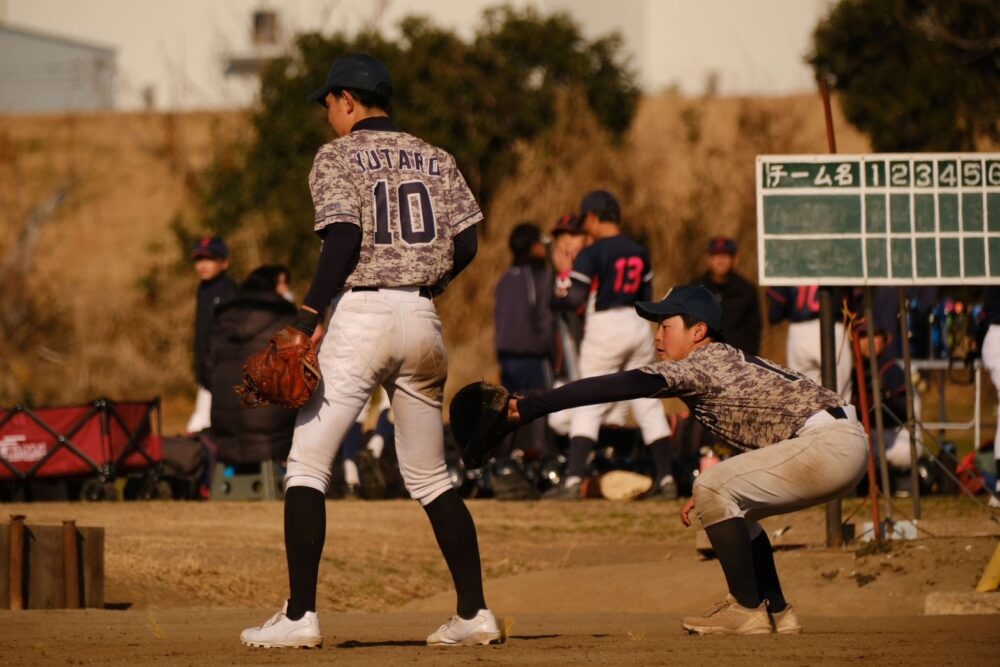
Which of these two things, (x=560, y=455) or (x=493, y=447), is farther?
(x=560, y=455)

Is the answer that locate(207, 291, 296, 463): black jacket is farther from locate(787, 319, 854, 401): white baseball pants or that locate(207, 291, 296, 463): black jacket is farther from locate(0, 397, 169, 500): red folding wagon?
locate(787, 319, 854, 401): white baseball pants

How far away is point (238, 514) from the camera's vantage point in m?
13.1

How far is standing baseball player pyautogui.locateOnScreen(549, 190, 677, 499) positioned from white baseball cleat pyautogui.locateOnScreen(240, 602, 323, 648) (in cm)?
714

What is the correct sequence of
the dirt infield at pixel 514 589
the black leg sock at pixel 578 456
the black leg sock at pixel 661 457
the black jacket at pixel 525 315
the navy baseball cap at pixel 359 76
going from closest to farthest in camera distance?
the dirt infield at pixel 514 589 < the navy baseball cap at pixel 359 76 < the black leg sock at pixel 661 457 < the black leg sock at pixel 578 456 < the black jacket at pixel 525 315

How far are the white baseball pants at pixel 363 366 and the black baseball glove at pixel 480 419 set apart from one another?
16 cm

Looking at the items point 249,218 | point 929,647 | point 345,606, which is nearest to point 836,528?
point 345,606

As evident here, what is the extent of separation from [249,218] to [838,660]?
2377 cm

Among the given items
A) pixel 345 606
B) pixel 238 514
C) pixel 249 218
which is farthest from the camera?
pixel 249 218

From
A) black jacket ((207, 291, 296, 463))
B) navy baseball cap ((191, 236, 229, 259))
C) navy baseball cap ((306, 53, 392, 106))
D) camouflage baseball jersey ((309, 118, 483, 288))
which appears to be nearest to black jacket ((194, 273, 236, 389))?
navy baseball cap ((191, 236, 229, 259))

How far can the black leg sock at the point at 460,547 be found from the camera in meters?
6.97

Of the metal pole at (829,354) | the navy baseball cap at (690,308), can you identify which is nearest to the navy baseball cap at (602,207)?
the metal pole at (829,354)

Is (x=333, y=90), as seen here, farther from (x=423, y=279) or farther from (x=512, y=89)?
(x=512, y=89)

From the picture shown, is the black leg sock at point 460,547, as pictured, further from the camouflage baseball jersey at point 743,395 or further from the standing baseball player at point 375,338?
the camouflage baseball jersey at point 743,395

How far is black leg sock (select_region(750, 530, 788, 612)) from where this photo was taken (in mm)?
7426
